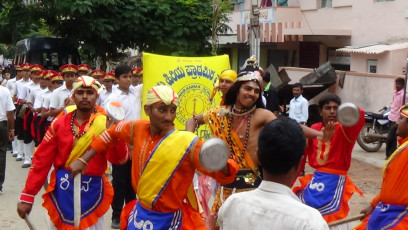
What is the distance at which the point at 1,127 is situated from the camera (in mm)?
10102

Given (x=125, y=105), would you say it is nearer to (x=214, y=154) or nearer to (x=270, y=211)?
(x=214, y=154)

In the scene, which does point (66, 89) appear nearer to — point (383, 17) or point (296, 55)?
point (383, 17)

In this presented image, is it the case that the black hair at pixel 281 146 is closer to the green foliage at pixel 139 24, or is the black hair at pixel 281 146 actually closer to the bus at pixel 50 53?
the green foliage at pixel 139 24

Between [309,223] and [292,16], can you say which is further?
[292,16]

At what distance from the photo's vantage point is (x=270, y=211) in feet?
8.98

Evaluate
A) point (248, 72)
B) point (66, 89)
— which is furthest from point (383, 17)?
point (248, 72)

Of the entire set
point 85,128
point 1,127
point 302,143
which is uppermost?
point 302,143

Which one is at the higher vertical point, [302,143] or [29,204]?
[302,143]

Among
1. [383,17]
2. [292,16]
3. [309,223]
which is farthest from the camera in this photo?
[292,16]

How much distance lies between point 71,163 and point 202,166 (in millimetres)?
1740

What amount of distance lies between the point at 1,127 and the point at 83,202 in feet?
16.7

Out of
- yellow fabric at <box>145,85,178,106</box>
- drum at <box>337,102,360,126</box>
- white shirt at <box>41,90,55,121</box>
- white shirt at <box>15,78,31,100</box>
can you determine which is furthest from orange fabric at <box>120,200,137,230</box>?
white shirt at <box>15,78,31,100</box>

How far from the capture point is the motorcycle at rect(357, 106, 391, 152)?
555 inches

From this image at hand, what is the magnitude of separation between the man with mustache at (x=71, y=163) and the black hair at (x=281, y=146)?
2794mm
